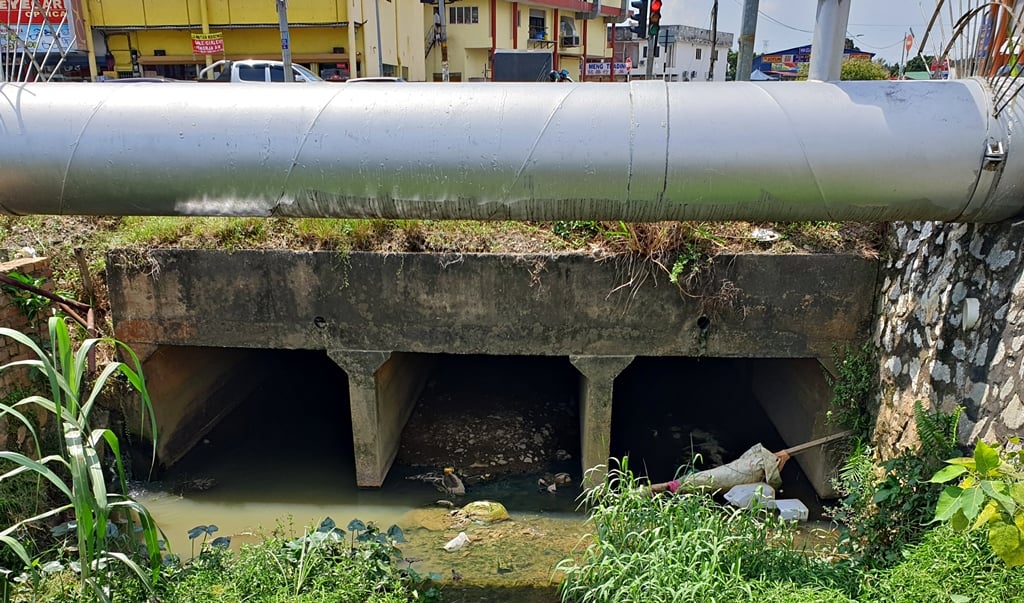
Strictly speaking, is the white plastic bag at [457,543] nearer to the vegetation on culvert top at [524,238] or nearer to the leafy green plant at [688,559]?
the leafy green plant at [688,559]

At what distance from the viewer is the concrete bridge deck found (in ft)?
17.3

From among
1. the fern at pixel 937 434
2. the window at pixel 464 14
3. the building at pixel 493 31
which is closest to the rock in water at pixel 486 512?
the fern at pixel 937 434

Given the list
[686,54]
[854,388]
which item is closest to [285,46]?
[854,388]

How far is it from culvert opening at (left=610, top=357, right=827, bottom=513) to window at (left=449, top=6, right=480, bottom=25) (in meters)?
23.2

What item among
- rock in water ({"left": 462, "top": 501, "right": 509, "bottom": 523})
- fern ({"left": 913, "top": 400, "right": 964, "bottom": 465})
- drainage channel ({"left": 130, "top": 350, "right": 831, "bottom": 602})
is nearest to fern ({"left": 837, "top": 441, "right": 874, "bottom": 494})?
fern ({"left": 913, "top": 400, "right": 964, "bottom": 465})

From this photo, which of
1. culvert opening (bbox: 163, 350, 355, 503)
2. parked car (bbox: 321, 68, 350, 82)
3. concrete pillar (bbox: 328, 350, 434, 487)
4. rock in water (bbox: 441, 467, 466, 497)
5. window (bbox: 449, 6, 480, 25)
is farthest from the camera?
window (bbox: 449, 6, 480, 25)

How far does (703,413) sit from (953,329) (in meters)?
4.05

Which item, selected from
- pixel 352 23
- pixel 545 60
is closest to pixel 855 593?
pixel 545 60

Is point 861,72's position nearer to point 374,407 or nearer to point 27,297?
point 374,407

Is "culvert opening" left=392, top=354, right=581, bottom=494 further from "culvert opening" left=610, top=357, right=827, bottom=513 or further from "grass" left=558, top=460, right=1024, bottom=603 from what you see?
"grass" left=558, top=460, right=1024, bottom=603

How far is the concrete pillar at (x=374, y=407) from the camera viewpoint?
18.7 feet

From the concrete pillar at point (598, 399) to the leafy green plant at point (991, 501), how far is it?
10.1 ft

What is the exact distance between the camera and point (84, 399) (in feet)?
19.2

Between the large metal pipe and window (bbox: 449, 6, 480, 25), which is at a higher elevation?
window (bbox: 449, 6, 480, 25)
